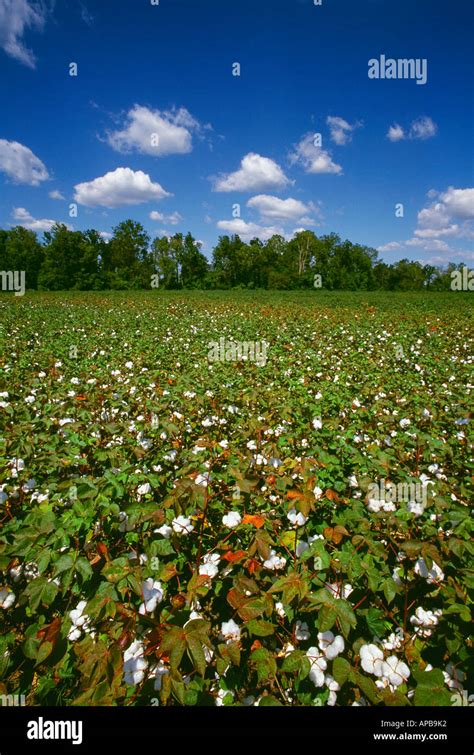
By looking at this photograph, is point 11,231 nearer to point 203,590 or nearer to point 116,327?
point 116,327

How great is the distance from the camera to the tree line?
6191 cm

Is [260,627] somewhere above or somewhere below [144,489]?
below

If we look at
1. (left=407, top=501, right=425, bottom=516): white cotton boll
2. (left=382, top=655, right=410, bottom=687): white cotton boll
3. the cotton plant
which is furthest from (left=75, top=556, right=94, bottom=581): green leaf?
(left=407, top=501, right=425, bottom=516): white cotton boll

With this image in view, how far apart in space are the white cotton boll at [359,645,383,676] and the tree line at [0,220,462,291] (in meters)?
57.3

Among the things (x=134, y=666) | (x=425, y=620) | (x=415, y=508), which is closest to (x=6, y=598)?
(x=134, y=666)

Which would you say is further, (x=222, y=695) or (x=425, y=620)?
(x=425, y=620)

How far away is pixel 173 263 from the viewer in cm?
6875

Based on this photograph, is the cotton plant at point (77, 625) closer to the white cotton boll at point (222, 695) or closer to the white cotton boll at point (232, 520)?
the white cotton boll at point (222, 695)

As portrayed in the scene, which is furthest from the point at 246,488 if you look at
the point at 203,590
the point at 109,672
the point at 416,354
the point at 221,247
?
the point at 221,247

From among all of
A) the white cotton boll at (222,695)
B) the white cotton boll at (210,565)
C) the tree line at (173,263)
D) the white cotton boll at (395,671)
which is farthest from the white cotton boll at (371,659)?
the tree line at (173,263)

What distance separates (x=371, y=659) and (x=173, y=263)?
72.4 metres

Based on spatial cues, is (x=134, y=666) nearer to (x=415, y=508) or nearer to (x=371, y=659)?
(x=371, y=659)

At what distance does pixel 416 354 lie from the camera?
7.98 m

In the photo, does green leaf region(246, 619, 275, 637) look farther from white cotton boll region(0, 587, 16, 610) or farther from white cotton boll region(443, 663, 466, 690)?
white cotton boll region(0, 587, 16, 610)
